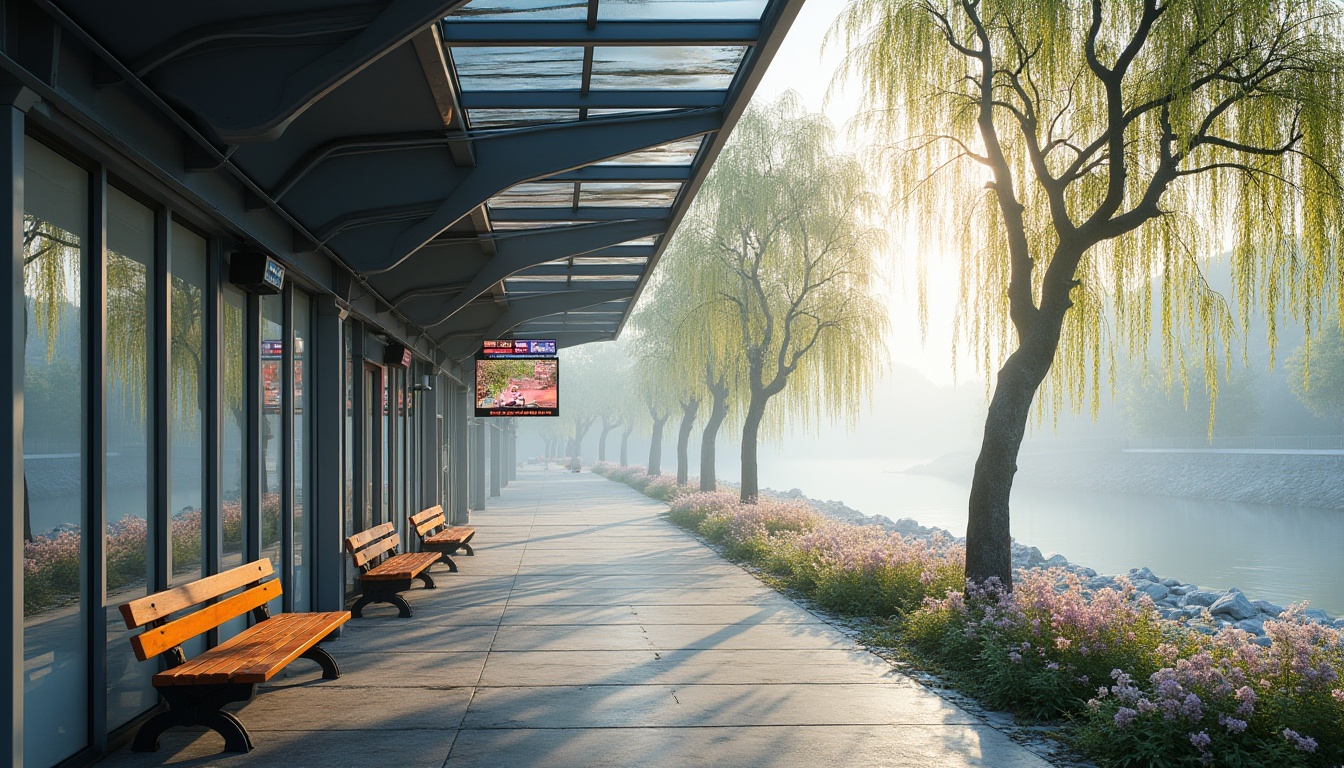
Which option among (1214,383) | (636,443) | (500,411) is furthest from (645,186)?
(636,443)

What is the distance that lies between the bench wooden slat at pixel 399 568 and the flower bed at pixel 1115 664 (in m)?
4.11

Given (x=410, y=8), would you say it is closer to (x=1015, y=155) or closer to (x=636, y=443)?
(x=1015, y=155)

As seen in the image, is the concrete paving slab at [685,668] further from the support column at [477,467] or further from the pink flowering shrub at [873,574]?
the support column at [477,467]

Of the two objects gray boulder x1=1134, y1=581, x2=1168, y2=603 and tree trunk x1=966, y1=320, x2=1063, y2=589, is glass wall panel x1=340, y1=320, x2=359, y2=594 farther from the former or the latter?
gray boulder x1=1134, y1=581, x2=1168, y2=603

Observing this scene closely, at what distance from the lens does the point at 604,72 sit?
7.29 m

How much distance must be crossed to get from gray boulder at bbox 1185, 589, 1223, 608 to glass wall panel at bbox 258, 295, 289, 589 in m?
10.5

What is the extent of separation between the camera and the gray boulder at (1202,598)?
1285 cm

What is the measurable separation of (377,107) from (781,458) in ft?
514

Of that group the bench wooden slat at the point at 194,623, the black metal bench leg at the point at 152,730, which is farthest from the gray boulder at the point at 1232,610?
the black metal bench leg at the point at 152,730

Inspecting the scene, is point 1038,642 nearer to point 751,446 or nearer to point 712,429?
point 751,446

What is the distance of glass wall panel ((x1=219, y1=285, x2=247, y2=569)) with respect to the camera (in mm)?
7105

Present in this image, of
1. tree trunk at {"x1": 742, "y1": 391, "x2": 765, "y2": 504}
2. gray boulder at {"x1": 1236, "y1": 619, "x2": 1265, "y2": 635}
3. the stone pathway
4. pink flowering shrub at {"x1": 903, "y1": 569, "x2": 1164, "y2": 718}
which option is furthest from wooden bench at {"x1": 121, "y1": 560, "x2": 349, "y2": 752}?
tree trunk at {"x1": 742, "y1": 391, "x2": 765, "y2": 504}

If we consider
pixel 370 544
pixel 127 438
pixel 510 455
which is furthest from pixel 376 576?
pixel 510 455

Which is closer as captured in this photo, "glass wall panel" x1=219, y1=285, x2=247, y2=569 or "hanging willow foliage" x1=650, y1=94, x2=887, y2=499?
"glass wall panel" x1=219, y1=285, x2=247, y2=569
